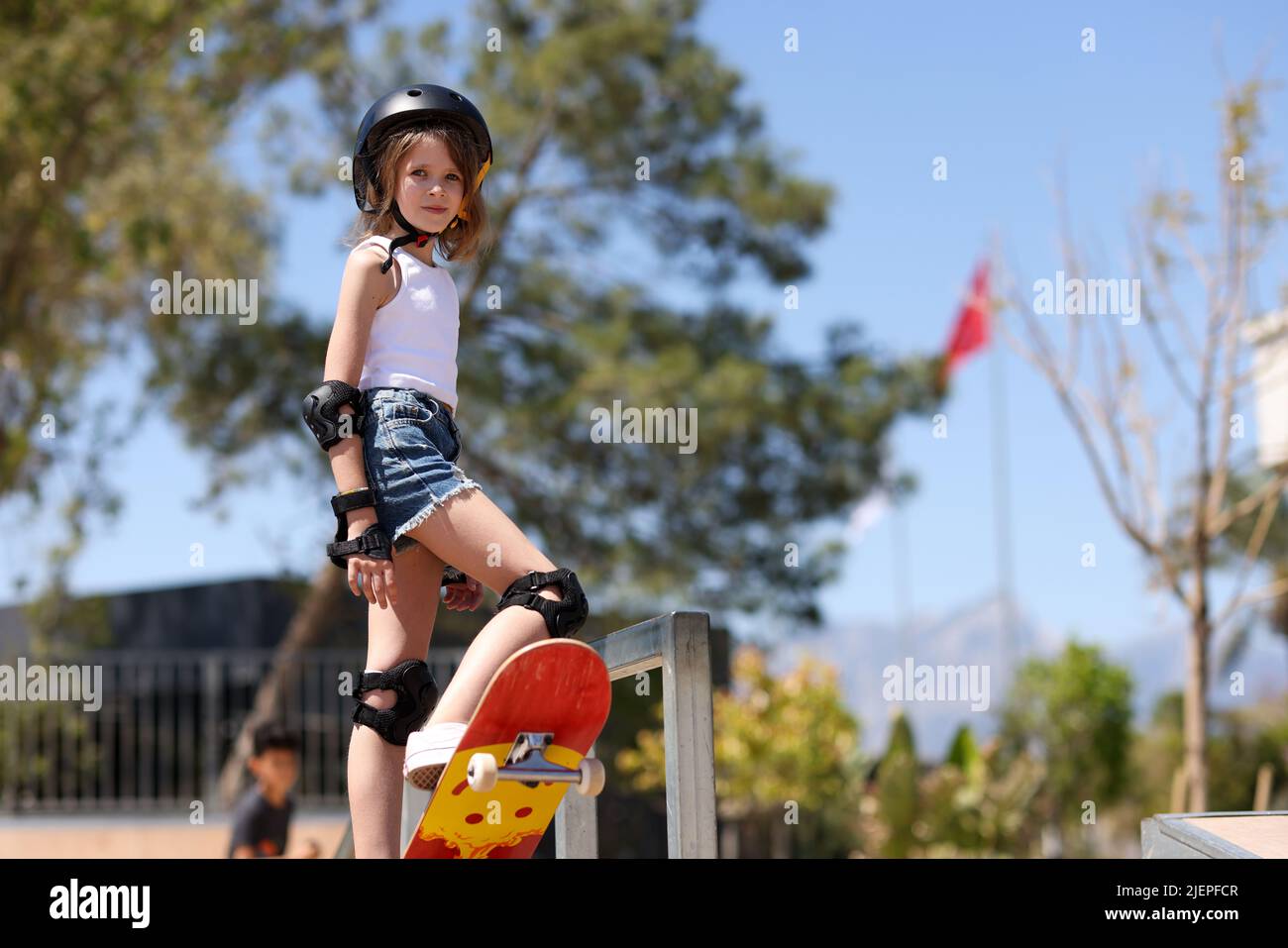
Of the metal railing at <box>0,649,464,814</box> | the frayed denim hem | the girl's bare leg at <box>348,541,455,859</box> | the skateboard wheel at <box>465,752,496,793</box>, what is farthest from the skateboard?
the metal railing at <box>0,649,464,814</box>

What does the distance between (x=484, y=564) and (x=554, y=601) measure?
6.3 inches

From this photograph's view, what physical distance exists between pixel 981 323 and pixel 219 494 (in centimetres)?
1391

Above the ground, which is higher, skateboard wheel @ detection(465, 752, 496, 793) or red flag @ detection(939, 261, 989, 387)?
red flag @ detection(939, 261, 989, 387)

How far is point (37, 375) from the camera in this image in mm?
13977

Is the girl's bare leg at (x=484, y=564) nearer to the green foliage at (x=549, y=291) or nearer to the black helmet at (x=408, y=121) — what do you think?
the black helmet at (x=408, y=121)

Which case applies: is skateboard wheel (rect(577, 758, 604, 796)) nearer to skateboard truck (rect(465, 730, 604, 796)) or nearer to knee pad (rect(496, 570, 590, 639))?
skateboard truck (rect(465, 730, 604, 796))

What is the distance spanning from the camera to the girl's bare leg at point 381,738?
2863mm

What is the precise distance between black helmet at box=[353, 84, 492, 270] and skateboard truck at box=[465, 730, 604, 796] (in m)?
1.04

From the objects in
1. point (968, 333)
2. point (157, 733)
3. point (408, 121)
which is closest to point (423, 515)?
point (408, 121)

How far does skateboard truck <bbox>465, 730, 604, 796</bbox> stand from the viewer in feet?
8.26

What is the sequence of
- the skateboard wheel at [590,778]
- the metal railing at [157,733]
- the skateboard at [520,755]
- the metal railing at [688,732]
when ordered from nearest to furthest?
the metal railing at [688,732]
the skateboard at [520,755]
the skateboard wheel at [590,778]
the metal railing at [157,733]

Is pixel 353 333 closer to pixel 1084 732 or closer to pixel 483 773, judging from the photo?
pixel 483 773

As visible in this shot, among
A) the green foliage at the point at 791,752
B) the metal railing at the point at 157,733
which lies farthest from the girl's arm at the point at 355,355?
the green foliage at the point at 791,752
